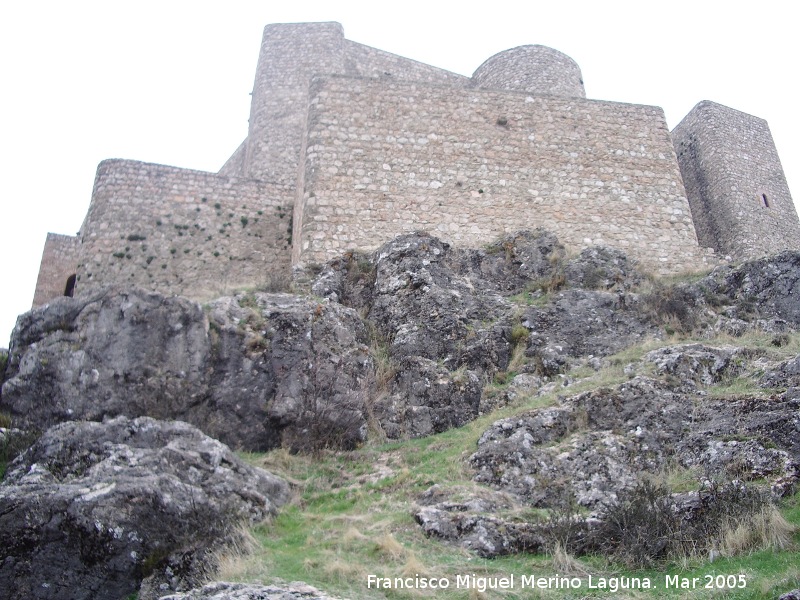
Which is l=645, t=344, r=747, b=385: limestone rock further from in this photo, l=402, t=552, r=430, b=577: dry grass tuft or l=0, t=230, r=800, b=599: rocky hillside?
l=402, t=552, r=430, b=577: dry grass tuft

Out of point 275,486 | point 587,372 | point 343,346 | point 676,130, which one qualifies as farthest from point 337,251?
point 676,130

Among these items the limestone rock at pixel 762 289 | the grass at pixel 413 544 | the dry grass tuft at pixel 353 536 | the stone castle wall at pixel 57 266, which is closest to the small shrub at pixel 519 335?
the grass at pixel 413 544

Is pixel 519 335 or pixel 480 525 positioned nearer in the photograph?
pixel 480 525

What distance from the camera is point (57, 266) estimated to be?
1866 cm

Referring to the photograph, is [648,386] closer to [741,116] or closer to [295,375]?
[295,375]

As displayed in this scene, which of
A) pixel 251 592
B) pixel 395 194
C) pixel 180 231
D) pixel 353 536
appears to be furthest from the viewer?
pixel 180 231

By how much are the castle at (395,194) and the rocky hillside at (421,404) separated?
1.40m

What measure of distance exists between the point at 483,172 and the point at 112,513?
1129cm

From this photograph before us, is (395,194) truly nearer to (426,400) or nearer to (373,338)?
(373,338)

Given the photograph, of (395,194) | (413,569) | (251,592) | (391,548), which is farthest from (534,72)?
(251,592)

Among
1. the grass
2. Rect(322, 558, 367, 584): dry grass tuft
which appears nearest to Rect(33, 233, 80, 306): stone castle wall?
the grass

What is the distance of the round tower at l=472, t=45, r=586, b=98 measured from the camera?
73.5 feet

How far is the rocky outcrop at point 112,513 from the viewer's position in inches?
284

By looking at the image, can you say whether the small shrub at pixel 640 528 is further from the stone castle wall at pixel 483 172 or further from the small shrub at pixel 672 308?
the stone castle wall at pixel 483 172
